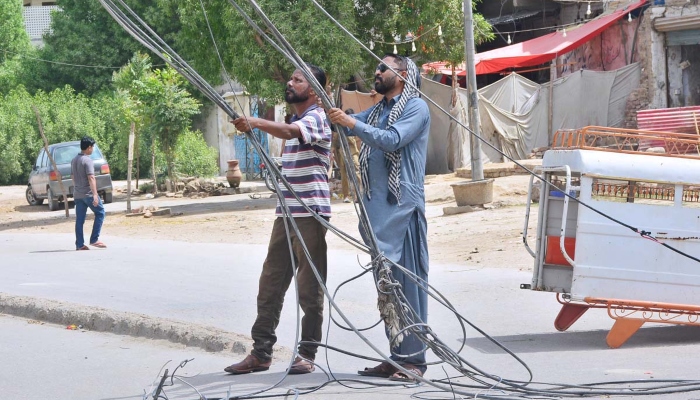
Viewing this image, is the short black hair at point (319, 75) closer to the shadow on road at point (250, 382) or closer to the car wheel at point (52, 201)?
the shadow on road at point (250, 382)

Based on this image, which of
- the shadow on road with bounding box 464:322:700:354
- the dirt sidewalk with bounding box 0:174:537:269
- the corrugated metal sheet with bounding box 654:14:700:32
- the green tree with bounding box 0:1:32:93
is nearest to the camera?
the shadow on road with bounding box 464:322:700:354

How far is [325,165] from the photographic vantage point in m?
5.82

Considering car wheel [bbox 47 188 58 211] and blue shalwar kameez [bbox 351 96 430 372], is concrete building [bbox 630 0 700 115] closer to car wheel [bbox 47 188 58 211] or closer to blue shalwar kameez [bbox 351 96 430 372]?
car wheel [bbox 47 188 58 211]

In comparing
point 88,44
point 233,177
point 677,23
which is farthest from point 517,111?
point 88,44

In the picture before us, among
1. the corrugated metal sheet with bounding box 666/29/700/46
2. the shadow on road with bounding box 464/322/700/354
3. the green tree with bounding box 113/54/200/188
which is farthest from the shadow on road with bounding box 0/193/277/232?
the shadow on road with bounding box 464/322/700/354

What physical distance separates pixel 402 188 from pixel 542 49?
70.0 ft

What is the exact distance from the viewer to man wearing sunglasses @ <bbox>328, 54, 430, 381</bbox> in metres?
5.45

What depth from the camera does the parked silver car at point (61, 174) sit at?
974 inches

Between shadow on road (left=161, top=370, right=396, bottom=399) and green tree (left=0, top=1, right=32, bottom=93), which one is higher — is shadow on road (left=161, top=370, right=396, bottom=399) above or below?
below

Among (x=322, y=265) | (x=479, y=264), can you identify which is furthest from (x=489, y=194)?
(x=322, y=265)

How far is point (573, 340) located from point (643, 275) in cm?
75

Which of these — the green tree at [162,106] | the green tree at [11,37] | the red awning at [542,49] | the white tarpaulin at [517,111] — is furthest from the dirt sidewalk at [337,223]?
the green tree at [11,37]

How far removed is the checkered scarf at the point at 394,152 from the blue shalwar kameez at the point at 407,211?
0.08ft

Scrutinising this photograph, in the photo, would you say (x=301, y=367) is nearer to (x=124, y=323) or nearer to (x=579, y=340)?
(x=579, y=340)
